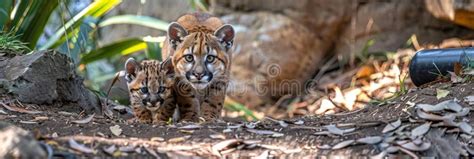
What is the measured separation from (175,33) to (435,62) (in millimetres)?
2302

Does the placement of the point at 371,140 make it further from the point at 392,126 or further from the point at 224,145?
the point at 224,145

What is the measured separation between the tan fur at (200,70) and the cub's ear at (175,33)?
0.14 feet

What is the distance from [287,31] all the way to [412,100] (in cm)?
538

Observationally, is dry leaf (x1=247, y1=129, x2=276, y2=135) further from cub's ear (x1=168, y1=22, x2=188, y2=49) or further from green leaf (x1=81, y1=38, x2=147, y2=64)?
green leaf (x1=81, y1=38, x2=147, y2=64)

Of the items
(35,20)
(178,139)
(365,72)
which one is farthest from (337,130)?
(365,72)

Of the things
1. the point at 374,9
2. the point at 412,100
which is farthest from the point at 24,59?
the point at 374,9

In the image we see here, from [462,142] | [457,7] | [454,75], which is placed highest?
[457,7]

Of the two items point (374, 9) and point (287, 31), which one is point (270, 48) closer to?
point (287, 31)

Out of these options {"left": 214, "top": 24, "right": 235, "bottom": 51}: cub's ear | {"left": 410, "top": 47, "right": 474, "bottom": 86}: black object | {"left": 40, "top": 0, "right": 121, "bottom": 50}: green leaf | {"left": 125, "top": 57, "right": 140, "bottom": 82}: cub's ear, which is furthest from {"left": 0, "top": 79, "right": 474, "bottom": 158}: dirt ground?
{"left": 40, "top": 0, "right": 121, "bottom": 50}: green leaf

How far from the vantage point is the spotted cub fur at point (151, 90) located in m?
6.04

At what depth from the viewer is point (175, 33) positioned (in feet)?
22.5

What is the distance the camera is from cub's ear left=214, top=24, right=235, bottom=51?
6.80 m

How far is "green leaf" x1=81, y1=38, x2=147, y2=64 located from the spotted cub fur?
2.43 meters

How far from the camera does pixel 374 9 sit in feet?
35.6
